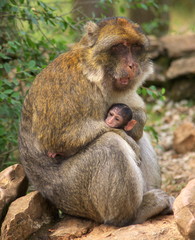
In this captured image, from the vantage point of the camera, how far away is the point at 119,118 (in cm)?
618

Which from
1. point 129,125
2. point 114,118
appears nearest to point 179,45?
point 129,125

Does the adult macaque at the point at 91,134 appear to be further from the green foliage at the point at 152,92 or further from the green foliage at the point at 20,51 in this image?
the green foliage at the point at 152,92

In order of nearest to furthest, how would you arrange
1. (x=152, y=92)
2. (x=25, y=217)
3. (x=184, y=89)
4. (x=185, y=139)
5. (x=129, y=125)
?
(x=25, y=217) → (x=129, y=125) → (x=152, y=92) → (x=185, y=139) → (x=184, y=89)

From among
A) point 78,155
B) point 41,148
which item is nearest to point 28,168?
point 41,148

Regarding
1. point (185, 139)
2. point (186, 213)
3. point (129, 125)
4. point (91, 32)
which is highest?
point (91, 32)

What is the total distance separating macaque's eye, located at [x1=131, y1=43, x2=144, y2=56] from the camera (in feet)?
20.3

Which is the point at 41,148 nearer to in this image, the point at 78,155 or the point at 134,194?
the point at 78,155

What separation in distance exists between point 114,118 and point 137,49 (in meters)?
0.98

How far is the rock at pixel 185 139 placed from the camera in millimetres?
10616

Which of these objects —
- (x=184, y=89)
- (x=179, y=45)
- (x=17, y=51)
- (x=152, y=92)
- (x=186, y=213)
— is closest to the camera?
(x=186, y=213)

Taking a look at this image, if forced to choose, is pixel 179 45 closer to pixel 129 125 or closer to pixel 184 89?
pixel 184 89

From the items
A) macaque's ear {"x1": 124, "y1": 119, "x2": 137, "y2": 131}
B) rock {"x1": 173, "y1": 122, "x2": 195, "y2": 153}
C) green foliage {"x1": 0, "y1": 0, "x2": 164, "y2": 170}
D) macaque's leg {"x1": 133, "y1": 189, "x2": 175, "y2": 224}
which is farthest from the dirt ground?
macaque's ear {"x1": 124, "y1": 119, "x2": 137, "y2": 131}

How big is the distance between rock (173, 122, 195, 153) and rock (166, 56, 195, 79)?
282cm

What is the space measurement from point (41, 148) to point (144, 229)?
1.69m
